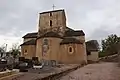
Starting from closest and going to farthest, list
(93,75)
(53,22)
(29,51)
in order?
(93,75), (29,51), (53,22)

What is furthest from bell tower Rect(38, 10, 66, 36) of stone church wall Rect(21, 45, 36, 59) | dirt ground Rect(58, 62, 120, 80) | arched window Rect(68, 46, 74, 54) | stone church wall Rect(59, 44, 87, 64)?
dirt ground Rect(58, 62, 120, 80)

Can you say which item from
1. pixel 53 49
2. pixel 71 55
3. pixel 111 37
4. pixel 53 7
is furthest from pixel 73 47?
pixel 111 37

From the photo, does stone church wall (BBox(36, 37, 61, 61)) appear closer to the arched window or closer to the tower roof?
the arched window

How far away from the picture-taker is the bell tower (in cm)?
4978

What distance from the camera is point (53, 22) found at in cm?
5062

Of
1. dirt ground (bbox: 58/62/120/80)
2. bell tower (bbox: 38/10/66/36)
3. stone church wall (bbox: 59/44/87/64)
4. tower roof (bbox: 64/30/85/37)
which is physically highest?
bell tower (bbox: 38/10/66/36)

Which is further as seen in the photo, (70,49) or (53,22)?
(53,22)

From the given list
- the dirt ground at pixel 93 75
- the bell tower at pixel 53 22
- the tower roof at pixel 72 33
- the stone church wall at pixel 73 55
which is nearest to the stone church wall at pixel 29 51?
the bell tower at pixel 53 22

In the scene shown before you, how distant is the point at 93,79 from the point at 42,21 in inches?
1522

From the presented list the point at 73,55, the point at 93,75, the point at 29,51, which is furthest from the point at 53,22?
the point at 93,75

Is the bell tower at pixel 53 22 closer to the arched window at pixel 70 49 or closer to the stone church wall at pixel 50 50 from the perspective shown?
the stone church wall at pixel 50 50

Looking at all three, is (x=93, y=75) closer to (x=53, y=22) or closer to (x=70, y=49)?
(x=70, y=49)

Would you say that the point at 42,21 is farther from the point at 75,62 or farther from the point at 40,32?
the point at 75,62

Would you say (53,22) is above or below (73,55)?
above
